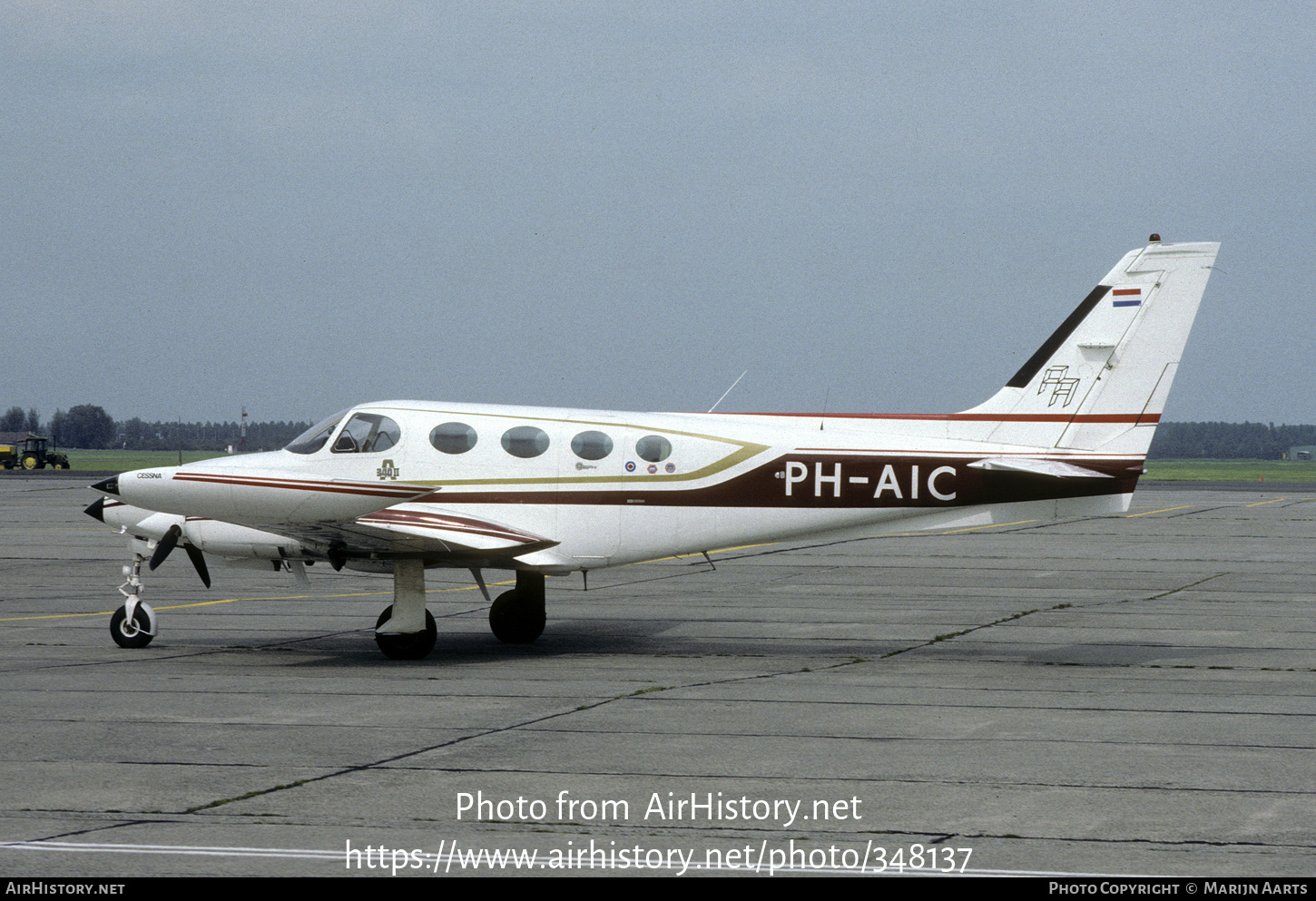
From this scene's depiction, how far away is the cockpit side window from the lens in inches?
→ 634

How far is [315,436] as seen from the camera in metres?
16.2

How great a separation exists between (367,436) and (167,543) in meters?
2.54

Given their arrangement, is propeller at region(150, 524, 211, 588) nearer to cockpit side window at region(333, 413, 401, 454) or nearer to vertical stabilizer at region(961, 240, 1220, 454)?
cockpit side window at region(333, 413, 401, 454)

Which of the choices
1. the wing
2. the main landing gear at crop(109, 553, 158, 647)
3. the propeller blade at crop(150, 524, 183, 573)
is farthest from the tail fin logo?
the main landing gear at crop(109, 553, 158, 647)

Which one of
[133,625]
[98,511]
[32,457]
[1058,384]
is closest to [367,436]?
[133,625]

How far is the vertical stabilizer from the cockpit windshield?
7498 mm

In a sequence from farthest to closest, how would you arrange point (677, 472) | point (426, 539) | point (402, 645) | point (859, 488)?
point (677, 472), point (859, 488), point (402, 645), point (426, 539)

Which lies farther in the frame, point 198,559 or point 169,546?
point 198,559

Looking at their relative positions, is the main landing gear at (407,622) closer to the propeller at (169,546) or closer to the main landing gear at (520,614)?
the main landing gear at (520,614)

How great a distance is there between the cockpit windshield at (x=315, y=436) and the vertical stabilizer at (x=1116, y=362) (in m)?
7.50

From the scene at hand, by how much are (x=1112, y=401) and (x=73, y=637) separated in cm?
1244

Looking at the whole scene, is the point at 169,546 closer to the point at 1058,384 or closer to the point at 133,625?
the point at 133,625

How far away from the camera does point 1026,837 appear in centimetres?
780

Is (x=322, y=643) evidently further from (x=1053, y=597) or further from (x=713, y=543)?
(x=1053, y=597)
